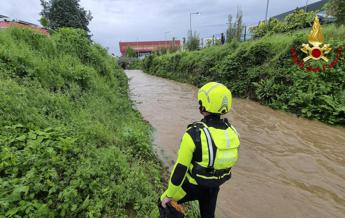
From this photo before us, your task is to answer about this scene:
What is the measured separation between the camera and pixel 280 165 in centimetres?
519

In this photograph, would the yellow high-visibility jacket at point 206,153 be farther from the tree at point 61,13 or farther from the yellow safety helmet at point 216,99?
the tree at point 61,13

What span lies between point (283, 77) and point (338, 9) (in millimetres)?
4187

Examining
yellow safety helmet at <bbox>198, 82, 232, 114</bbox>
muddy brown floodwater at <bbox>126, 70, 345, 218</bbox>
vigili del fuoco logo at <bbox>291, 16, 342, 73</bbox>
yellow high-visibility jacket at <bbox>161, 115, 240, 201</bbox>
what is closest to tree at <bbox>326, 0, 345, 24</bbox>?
vigili del fuoco logo at <bbox>291, 16, 342, 73</bbox>

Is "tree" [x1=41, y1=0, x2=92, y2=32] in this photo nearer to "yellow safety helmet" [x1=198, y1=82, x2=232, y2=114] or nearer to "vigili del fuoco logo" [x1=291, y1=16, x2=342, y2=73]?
"vigili del fuoco logo" [x1=291, y1=16, x2=342, y2=73]

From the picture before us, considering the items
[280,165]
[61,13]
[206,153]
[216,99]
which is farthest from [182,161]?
[61,13]

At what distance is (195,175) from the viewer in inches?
83.2

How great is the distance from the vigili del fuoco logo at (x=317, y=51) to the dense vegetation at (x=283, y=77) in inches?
6.3

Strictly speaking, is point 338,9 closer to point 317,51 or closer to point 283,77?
point 317,51

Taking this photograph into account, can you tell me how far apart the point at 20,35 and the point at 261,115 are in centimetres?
862

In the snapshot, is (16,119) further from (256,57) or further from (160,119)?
(256,57)

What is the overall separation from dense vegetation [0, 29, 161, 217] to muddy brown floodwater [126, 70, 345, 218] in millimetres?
1379

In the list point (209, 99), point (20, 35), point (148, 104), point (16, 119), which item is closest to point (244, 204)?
point (209, 99)

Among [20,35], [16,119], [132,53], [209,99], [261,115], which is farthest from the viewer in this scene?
[132,53]

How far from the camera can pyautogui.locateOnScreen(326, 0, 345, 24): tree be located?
10.3 meters
